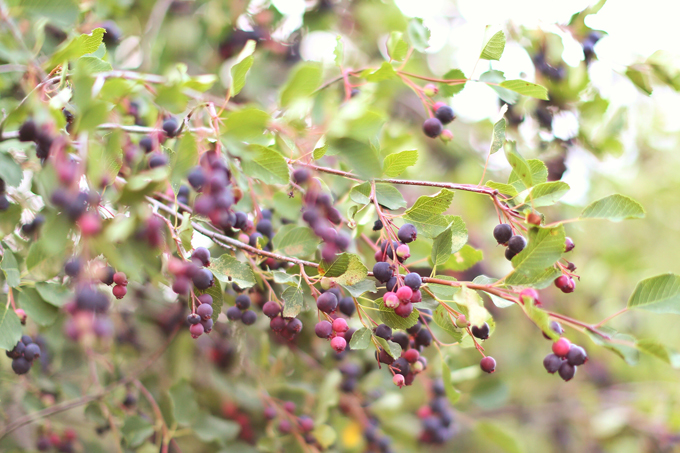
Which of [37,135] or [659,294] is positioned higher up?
[37,135]

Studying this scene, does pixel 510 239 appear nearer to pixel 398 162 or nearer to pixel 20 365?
pixel 398 162

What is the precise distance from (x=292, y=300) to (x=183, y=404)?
2.50 feet

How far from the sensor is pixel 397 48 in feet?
3.66

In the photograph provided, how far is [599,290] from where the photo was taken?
298 cm

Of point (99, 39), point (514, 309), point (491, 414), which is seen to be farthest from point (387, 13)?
point (491, 414)

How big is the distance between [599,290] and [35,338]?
303cm

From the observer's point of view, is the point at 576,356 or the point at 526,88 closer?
the point at 576,356

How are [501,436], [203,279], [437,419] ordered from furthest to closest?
1. [437,419]
2. [501,436]
3. [203,279]

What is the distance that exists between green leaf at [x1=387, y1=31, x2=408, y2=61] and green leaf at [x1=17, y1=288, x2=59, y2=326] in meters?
1.02

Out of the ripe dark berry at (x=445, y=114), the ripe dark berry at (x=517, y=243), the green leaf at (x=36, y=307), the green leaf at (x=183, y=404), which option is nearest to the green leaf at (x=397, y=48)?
the ripe dark berry at (x=445, y=114)

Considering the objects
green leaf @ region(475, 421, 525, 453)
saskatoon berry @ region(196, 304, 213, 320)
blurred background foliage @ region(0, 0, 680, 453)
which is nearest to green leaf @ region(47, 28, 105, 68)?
blurred background foliage @ region(0, 0, 680, 453)

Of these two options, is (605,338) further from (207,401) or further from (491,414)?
(491,414)

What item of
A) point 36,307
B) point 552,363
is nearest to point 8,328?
point 36,307

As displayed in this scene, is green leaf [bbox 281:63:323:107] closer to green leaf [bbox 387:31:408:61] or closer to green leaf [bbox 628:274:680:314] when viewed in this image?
green leaf [bbox 387:31:408:61]
